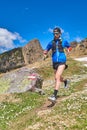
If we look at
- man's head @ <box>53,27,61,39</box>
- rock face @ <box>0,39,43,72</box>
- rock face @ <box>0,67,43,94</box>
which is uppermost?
rock face @ <box>0,39,43,72</box>

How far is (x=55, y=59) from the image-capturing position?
26328 millimetres

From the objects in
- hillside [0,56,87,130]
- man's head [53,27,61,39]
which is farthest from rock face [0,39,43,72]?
man's head [53,27,61,39]

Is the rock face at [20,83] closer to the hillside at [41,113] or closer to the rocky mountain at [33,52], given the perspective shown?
the hillside at [41,113]

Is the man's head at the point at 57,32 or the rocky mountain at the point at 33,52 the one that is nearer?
the man's head at the point at 57,32

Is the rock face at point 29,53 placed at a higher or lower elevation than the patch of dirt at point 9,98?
higher

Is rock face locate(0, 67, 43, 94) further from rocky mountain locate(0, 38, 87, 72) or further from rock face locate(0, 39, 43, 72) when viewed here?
rock face locate(0, 39, 43, 72)

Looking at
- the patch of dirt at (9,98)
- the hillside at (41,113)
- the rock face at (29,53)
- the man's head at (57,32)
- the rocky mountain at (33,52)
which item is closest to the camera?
the hillside at (41,113)

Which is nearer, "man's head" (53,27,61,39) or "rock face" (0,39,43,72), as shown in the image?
"man's head" (53,27,61,39)

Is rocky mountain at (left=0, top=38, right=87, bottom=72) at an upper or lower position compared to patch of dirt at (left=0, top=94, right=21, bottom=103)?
upper

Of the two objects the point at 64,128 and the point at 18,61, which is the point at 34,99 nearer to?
the point at 64,128

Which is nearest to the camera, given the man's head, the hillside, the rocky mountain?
the hillside

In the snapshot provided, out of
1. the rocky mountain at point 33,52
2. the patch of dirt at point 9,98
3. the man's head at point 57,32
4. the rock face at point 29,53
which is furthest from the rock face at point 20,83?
the rock face at point 29,53

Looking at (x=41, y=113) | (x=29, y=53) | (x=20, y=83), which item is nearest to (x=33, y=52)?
(x=29, y=53)

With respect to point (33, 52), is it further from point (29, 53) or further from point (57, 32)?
point (57, 32)
